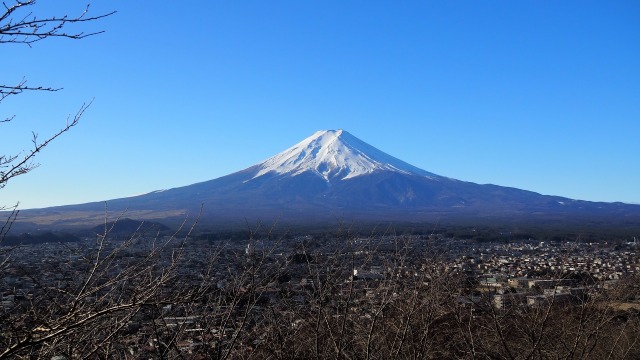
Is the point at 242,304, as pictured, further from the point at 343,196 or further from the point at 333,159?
the point at 333,159

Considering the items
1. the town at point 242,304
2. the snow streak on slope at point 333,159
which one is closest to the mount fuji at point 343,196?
the snow streak on slope at point 333,159

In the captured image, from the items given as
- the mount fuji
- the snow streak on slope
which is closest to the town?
the mount fuji

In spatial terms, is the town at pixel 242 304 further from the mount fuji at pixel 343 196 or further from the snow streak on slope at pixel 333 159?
the snow streak on slope at pixel 333 159

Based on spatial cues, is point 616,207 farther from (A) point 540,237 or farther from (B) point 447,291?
(B) point 447,291

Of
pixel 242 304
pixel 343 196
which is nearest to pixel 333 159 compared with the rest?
pixel 343 196

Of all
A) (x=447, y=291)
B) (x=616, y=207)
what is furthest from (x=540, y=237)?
Answer: (x=616, y=207)
